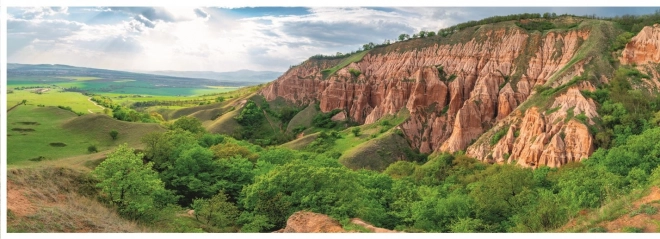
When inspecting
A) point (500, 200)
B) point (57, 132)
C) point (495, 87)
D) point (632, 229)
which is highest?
point (495, 87)

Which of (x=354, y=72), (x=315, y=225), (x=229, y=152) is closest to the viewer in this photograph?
(x=315, y=225)

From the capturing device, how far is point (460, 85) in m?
76.1

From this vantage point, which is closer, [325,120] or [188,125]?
[188,125]

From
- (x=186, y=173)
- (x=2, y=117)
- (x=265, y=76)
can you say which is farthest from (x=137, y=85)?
(x=2, y=117)

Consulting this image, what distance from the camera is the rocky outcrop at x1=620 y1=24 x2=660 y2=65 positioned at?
59.0 meters

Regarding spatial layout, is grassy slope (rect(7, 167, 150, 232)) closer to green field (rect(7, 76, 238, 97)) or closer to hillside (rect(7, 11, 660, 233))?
hillside (rect(7, 11, 660, 233))

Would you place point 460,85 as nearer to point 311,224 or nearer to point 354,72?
point 354,72

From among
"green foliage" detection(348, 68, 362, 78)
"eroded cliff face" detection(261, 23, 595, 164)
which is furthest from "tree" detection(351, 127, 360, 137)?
"green foliage" detection(348, 68, 362, 78)

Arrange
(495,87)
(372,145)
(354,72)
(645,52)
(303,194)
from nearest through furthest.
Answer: (303,194) < (645,52) < (372,145) < (495,87) < (354,72)

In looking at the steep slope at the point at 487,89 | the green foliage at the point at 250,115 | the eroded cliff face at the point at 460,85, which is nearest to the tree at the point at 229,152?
the steep slope at the point at 487,89

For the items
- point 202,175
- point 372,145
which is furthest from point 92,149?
point 372,145

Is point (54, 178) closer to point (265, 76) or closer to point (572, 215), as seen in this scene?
point (572, 215)

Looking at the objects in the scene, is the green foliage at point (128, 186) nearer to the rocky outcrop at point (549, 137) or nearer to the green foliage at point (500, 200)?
the green foliage at point (500, 200)

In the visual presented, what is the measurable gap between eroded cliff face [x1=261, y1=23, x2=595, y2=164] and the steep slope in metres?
0.16
